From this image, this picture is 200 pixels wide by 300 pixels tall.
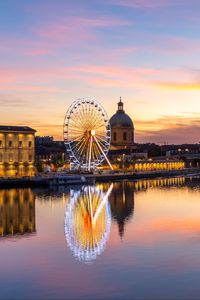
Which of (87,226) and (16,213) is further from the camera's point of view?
(16,213)

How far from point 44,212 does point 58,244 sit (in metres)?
9.83

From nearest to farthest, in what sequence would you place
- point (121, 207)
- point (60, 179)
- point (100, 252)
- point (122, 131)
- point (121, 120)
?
point (100, 252)
point (121, 207)
point (60, 179)
point (122, 131)
point (121, 120)

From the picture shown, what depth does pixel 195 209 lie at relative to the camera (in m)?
29.5

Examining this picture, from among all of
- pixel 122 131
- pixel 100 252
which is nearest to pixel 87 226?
pixel 100 252

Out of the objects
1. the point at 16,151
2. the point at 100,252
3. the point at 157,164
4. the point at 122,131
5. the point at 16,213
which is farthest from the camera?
the point at 122,131

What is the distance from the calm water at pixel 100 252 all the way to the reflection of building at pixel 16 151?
81.8 feet

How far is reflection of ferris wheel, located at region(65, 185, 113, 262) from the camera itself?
17.7 meters

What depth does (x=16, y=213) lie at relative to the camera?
1113 inches

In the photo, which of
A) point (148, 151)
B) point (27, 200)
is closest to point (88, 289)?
point (27, 200)

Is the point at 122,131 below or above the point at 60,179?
above

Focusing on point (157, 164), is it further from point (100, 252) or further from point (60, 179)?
point (100, 252)

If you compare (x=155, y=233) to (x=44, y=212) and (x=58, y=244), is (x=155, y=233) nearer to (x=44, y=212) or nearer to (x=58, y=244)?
(x=58, y=244)

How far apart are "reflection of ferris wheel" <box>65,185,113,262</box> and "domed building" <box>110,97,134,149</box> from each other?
63696mm

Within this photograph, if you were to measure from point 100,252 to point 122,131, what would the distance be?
3272 inches
